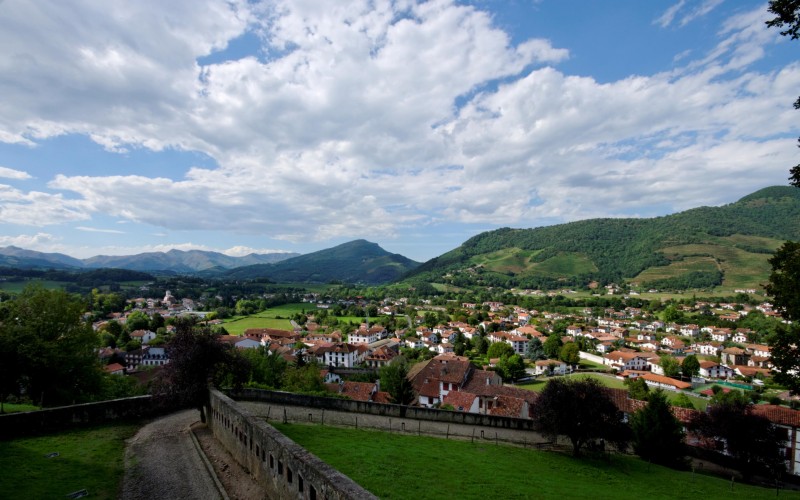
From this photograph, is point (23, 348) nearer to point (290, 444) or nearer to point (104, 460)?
point (104, 460)

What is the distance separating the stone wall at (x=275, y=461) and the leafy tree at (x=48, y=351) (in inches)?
491

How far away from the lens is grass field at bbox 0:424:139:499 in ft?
32.9

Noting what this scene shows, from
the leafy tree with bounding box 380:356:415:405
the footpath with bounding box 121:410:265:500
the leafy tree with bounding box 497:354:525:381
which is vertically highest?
the footpath with bounding box 121:410:265:500

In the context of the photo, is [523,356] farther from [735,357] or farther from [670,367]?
[735,357]

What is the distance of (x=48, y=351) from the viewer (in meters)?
21.2

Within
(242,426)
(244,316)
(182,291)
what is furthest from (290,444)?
(182,291)

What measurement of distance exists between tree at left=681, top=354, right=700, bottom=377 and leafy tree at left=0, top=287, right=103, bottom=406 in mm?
88030

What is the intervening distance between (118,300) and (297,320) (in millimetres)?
66590

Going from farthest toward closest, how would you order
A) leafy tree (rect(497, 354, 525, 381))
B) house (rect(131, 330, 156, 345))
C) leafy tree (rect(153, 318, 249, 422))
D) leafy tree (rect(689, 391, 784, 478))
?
house (rect(131, 330, 156, 345)), leafy tree (rect(497, 354, 525, 381)), leafy tree (rect(689, 391, 784, 478)), leafy tree (rect(153, 318, 249, 422))

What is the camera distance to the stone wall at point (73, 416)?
13.9 m

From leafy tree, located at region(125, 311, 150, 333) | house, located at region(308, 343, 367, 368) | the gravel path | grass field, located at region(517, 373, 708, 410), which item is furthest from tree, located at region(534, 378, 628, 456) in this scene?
leafy tree, located at region(125, 311, 150, 333)

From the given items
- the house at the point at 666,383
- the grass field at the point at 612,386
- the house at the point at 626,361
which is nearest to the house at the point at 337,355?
the grass field at the point at 612,386

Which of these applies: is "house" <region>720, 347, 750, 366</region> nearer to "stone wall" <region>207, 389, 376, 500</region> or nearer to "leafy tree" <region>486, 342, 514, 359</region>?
"leafy tree" <region>486, 342, 514, 359</region>

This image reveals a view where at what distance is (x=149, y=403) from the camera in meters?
18.6
